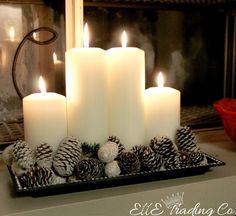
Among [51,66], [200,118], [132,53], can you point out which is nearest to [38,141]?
[132,53]

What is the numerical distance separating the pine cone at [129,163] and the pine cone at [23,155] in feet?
0.47

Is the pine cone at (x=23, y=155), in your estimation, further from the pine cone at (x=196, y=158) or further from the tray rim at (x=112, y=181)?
the pine cone at (x=196, y=158)

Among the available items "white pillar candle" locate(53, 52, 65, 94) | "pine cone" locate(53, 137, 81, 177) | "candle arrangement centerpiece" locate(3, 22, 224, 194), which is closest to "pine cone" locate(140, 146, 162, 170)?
"candle arrangement centerpiece" locate(3, 22, 224, 194)

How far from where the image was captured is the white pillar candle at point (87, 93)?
26.7 inches

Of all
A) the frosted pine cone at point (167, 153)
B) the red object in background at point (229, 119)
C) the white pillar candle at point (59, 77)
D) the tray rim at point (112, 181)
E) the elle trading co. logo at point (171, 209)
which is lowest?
the elle trading co. logo at point (171, 209)

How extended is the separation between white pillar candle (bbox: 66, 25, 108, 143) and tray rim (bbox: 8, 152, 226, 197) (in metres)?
0.10

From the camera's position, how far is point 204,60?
1178 mm

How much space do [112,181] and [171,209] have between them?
4.2 inches

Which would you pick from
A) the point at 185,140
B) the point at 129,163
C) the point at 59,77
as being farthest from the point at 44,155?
the point at 59,77

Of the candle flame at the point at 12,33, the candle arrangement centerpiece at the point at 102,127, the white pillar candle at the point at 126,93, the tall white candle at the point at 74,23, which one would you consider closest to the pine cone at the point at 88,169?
the candle arrangement centerpiece at the point at 102,127

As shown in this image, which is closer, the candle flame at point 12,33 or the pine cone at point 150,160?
the pine cone at point 150,160

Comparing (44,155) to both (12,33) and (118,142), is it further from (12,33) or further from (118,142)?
(12,33)

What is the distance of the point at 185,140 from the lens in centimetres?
73

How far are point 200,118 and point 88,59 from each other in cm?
55
